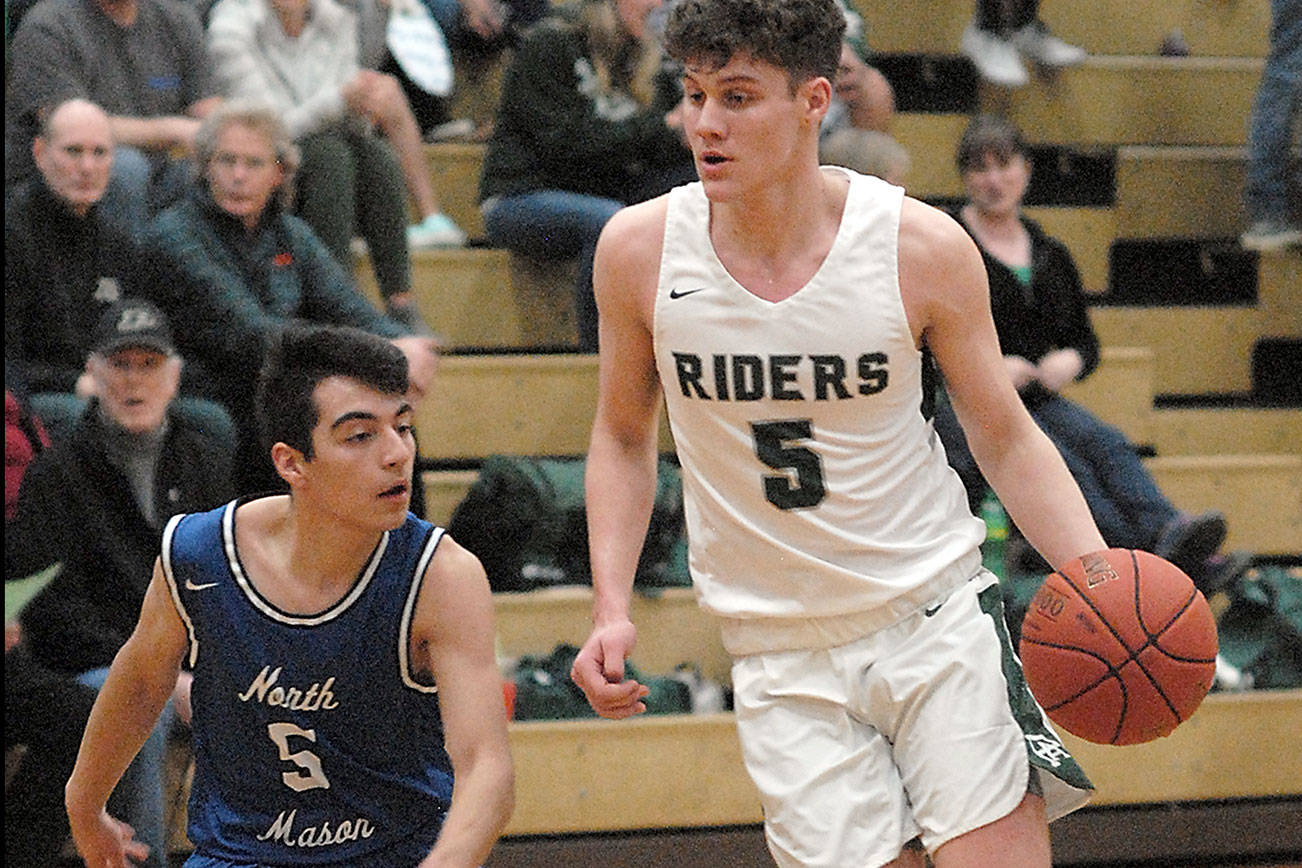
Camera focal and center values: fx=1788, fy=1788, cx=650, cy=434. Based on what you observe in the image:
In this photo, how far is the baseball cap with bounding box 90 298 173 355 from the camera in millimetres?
4500

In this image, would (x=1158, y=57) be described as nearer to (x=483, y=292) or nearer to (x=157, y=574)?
(x=483, y=292)

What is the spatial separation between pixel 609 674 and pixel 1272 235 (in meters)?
4.59

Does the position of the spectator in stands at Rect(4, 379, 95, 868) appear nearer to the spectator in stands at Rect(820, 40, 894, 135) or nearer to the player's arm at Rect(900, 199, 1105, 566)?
the player's arm at Rect(900, 199, 1105, 566)

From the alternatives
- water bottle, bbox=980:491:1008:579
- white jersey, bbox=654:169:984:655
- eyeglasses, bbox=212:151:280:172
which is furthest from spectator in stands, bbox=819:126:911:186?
white jersey, bbox=654:169:984:655

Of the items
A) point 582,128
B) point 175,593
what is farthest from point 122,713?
point 582,128

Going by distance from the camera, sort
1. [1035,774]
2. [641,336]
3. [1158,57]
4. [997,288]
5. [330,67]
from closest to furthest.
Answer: [1035,774], [641,336], [997,288], [330,67], [1158,57]

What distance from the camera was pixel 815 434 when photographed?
2689mm

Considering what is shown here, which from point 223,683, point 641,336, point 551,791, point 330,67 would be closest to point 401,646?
point 223,683

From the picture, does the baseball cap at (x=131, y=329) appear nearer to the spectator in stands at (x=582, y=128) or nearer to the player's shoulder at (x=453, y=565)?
the spectator in stands at (x=582, y=128)

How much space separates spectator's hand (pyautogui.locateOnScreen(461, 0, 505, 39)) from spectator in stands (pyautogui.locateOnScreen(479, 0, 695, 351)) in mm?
904

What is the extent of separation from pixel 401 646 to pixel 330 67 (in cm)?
327

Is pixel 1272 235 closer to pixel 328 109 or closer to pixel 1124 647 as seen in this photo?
pixel 328 109

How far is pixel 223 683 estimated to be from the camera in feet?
9.34

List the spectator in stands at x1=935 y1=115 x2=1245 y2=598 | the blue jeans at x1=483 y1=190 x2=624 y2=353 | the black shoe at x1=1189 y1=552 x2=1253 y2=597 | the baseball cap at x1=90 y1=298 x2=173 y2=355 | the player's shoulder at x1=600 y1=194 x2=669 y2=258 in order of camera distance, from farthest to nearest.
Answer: the blue jeans at x1=483 y1=190 x2=624 y2=353
the spectator in stands at x1=935 y1=115 x2=1245 y2=598
the black shoe at x1=1189 y1=552 x2=1253 y2=597
the baseball cap at x1=90 y1=298 x2=173 y2=355
the player's shoulder at x1=600 y1=194 x2=669 y2=258
